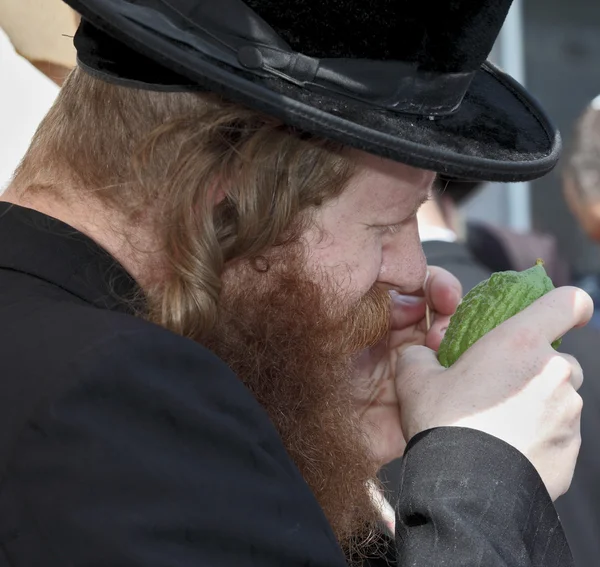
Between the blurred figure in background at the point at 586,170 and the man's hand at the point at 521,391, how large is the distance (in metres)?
2.82

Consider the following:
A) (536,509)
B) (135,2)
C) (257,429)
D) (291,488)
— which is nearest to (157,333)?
(257,429)

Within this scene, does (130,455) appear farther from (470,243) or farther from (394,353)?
(470,243)

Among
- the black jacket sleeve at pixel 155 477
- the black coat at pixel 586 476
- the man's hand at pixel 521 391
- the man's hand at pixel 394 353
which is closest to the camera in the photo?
the black jacket sleeve at pixel 155 477

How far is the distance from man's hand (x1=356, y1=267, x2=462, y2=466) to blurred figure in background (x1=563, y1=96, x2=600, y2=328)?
7.53 ft

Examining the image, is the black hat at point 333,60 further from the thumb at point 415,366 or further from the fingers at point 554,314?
the thumb at point 415,366

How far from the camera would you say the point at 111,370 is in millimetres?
1316

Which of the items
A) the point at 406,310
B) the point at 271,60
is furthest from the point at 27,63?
the point at 271,60

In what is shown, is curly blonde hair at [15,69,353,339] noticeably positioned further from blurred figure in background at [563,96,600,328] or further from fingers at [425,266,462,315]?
blurred figure in background at [563,96,600,328]

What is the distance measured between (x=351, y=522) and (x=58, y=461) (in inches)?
35.2

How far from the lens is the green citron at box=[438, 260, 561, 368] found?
2086mm

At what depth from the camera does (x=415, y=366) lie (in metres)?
2.05

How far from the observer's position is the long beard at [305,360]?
5.93 ft

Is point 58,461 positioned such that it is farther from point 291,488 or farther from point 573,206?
point 573,206

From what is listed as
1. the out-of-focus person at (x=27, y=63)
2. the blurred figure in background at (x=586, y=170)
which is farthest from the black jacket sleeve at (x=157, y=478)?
the blurred figure in background at (x=586, y=170)
